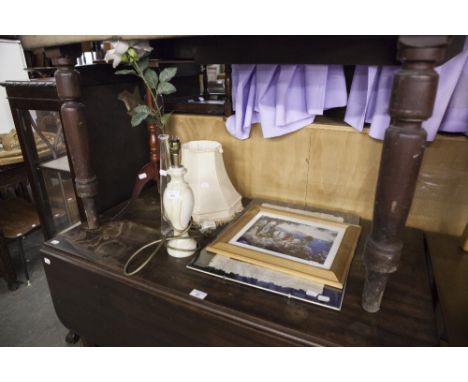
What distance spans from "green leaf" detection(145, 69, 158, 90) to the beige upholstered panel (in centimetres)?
24

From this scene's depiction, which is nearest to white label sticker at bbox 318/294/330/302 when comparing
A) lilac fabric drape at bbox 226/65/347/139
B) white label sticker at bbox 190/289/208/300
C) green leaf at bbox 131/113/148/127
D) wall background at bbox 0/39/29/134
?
white label sticker at bbox 190/289/208/300

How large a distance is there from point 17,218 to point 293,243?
Result: 1457mm

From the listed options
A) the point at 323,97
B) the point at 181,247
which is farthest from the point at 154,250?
the point at 323,97

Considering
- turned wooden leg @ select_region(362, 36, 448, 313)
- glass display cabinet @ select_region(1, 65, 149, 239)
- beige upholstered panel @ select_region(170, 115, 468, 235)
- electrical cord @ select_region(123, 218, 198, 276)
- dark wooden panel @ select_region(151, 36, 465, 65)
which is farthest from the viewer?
glass display cabinet @ select_region(1, 65, 149, 239)

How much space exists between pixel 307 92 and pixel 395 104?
485mm

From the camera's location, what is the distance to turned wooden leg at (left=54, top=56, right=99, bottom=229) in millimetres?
841

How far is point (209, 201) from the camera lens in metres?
0.99

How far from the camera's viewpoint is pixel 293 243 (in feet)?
2.77

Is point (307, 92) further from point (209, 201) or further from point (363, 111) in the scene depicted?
point (209, 201)

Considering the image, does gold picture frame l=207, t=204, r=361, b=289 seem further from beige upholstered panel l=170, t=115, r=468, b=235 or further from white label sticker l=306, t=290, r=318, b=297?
beige upholstered panel l=170, t=115, r=468, b=235

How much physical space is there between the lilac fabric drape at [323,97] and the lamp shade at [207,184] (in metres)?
0.17

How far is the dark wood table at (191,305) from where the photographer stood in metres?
0.62

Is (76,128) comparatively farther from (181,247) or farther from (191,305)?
(191,305)
